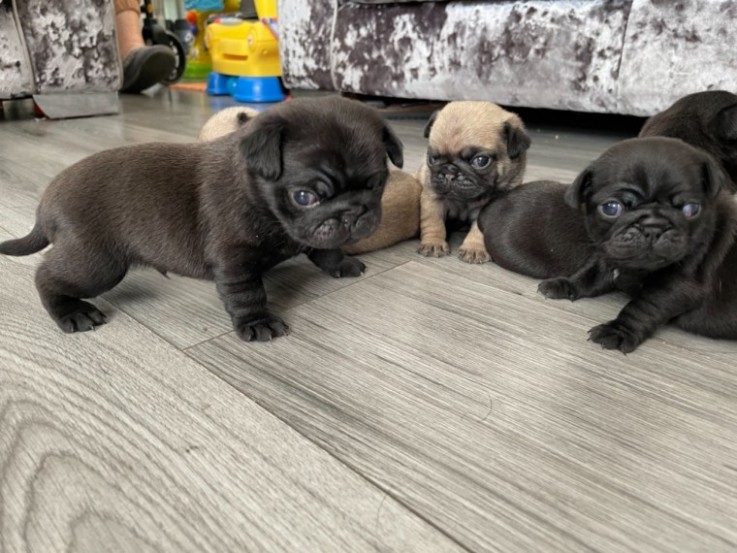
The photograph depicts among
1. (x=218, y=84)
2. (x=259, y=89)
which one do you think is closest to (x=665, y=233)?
(x=259, y=89)

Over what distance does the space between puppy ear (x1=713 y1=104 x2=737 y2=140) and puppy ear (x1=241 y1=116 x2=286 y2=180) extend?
1.74 m

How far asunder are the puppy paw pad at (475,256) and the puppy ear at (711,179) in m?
0.85

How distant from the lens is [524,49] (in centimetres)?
381

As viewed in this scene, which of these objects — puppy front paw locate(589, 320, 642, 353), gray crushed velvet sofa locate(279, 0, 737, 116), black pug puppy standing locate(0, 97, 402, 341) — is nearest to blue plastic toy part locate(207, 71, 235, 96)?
gray crushed velvet sofa locate(279, 0, 737, 116)

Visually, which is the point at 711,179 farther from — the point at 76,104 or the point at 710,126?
the point at 76,104

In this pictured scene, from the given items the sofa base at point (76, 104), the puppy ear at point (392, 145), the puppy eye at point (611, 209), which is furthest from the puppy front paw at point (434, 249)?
the sofa base at point (76, 104)

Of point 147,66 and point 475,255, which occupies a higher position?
point 147,66

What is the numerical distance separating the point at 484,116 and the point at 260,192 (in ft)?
3.78

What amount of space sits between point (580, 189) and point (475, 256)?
0.62m

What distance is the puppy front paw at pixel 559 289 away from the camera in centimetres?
Answer: 188

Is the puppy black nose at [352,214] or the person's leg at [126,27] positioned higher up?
the person's leg at [126,27]

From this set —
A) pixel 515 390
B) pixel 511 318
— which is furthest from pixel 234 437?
pixel 511 318

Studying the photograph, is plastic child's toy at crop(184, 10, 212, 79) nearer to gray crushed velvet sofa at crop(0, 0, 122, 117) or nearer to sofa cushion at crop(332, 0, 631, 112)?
gray crushed velvet sofa at crop(0, 0, 122, 117)

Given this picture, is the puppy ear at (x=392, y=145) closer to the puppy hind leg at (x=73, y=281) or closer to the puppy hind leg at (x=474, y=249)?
the puppy hind leg at (x=474, y=249)
